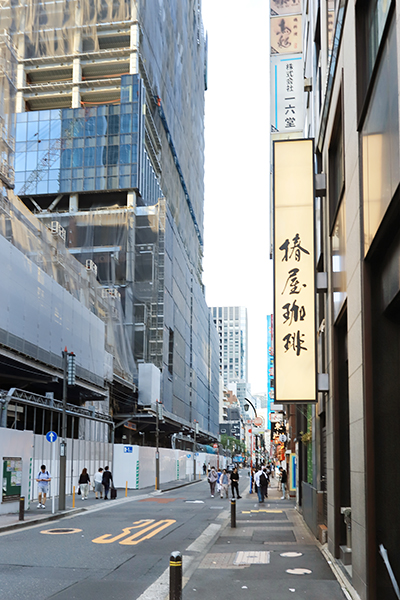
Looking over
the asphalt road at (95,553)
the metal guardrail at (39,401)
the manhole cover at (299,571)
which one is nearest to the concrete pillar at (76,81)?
the metal guardrail at (39,401)

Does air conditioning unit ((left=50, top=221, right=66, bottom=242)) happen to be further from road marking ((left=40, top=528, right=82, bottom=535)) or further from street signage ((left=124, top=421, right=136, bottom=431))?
road marking ((left=40, top=528, right=82, bottom=535))

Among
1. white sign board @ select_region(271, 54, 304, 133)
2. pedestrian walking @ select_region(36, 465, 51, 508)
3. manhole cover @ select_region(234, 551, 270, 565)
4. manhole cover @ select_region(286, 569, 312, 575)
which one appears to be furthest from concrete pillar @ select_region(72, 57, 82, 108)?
manhole cover @ select_region(286, 569, 312, 575)

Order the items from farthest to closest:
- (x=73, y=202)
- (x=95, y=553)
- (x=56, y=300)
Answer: (x=73, y=202), (x=56, y=300), (x=95, y=553)

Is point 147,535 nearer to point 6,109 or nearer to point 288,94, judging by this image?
point 288,94

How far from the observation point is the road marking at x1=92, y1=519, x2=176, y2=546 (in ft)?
54.0

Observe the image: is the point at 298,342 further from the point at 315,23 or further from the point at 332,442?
the point at 315,23

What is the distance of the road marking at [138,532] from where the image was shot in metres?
16.5

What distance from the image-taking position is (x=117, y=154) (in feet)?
249

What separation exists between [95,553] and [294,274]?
7.87 metres

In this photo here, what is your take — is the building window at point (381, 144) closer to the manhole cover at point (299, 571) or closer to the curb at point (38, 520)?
the manhole cover at point (299, 571)

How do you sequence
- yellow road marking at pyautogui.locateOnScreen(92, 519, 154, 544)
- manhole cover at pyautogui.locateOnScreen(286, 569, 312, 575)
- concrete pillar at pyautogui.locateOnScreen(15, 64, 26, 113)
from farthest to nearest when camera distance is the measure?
concrete pillar at pyautogui.locateOnScreen(15, 64, 26, 113), yellow road marking at pyautogui.locateOnScreen(92, 519, 154, 544), manhole cover at pyautogui.locateOnScreen(286, 569, 312, 575)

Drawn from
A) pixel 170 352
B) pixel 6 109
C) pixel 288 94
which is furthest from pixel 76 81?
pixel 288 94

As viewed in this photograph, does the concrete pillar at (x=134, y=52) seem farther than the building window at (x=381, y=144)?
Yes

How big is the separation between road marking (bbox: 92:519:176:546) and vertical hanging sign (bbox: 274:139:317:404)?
18.8ft
